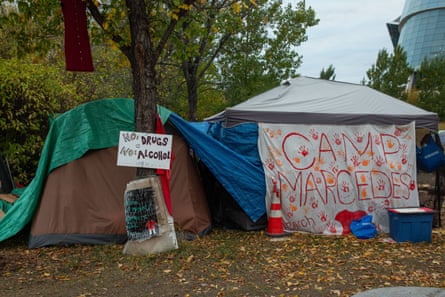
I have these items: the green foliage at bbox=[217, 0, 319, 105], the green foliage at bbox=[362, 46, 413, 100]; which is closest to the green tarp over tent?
the green foliage at bbox=[217, 0, 319, 105]

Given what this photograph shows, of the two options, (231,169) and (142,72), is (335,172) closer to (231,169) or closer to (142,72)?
(231,169)

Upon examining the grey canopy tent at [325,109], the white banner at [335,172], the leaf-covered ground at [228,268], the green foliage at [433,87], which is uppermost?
the green foliage at [433,87]

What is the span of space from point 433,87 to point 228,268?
97.3ft

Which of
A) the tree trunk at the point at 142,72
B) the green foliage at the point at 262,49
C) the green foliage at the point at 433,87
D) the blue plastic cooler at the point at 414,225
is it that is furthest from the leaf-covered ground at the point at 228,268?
the green foliage at the point at 433,87

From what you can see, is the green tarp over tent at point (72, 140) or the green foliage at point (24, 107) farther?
the green foliage at point (24, 107)

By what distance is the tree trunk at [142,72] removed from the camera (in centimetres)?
614

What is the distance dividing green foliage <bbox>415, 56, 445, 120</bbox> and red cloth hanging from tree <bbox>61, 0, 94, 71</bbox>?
27.7 m

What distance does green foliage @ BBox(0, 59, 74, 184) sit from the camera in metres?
8.39

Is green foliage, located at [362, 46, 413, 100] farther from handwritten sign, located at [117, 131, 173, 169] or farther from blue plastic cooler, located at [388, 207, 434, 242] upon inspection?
handwritten sign, located at [117, 131, 173, 169]

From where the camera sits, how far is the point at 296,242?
6871 mm

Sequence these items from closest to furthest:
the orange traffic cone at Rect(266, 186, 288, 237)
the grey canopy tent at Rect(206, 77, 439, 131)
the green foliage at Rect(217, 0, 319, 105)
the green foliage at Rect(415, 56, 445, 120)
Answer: the orange traffic cone at Rect(266, 186, 288, 237)
the grey canopy tent at Rect(206, 77, 439, 131)
the green foliage at Rect(217, 0, 319, 105)
the green foliage at Rect(415, 56, 445, 120)

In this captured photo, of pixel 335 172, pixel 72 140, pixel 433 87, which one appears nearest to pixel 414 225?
pixel 335 172

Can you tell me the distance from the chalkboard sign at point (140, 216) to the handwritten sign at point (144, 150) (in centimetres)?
41

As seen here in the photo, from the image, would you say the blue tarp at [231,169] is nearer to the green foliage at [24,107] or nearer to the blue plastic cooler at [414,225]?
the blue plastic cooler at [414,225]
